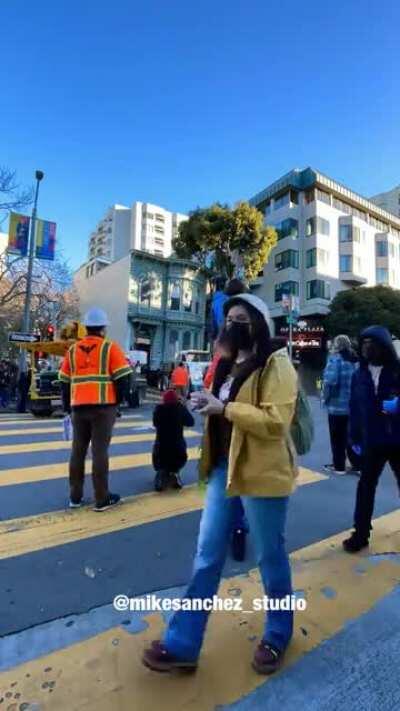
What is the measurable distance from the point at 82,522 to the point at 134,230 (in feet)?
244

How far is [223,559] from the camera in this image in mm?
2010

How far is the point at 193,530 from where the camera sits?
361 cm

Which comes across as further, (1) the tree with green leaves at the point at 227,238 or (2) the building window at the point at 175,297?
(2) the building window at the point at 175,297

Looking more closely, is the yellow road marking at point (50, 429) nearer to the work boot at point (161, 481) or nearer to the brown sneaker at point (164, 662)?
the work boot at point (161, 481)

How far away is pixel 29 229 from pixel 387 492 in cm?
1529

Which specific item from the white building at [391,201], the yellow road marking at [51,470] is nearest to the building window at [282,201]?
the white building at [391,201]

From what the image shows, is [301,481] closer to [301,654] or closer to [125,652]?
[301,654]

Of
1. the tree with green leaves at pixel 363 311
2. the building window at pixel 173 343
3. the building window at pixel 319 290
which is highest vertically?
the building window at pixel 319 290

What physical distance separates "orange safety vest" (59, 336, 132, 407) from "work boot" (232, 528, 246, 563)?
5.58 ft

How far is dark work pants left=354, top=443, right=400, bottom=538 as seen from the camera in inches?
126

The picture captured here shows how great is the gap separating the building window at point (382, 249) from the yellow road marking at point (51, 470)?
3978 cm

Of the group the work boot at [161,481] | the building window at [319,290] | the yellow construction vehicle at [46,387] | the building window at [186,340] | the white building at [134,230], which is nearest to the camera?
the work boot at [161,481]

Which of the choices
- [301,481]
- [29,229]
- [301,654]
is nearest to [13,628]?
[301,654]

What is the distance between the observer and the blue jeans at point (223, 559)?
193 centimetres
